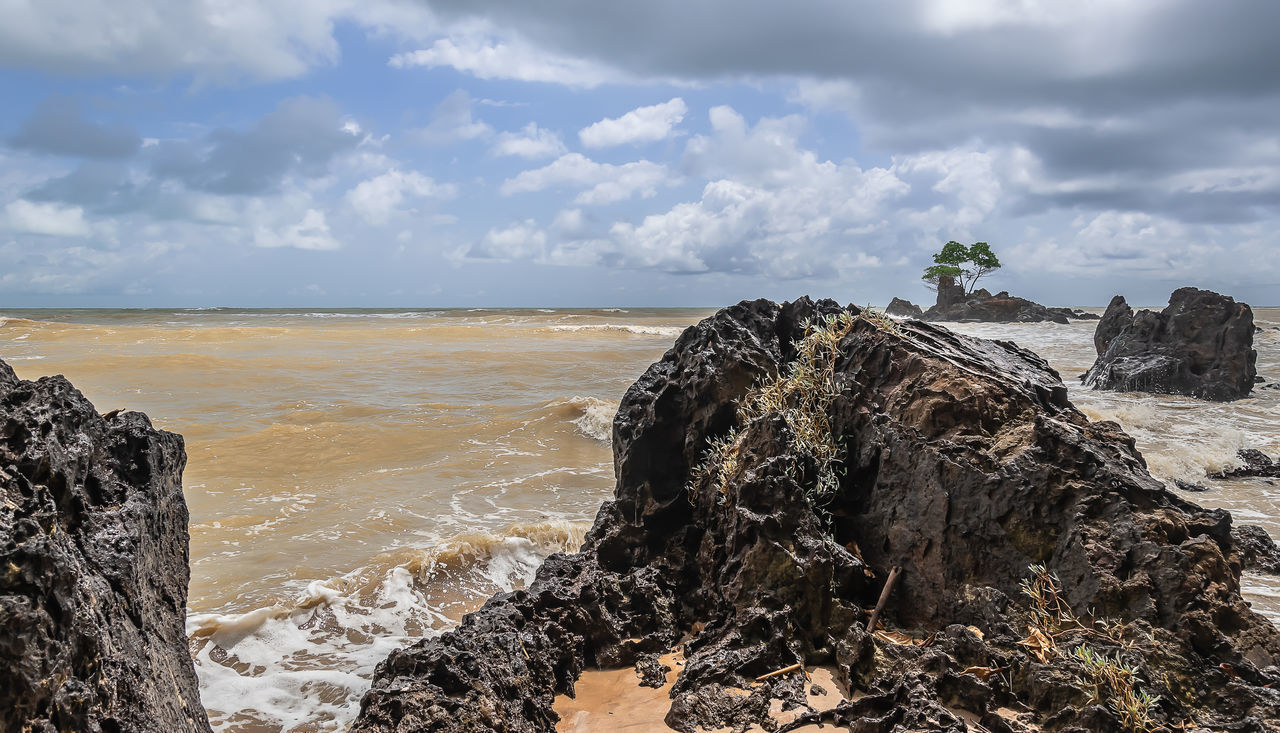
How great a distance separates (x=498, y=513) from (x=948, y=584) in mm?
5097

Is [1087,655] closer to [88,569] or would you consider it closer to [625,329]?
[88,569]

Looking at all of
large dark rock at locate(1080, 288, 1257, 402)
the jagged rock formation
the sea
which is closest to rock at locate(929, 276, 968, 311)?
the jagged rock formation

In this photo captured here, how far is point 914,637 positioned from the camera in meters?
3.64

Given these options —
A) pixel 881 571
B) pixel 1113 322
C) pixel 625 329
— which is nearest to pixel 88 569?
pixel 881 571

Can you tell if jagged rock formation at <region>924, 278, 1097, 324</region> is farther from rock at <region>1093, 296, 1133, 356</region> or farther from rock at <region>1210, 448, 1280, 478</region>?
rock at <region>1210, 448, 1280, 478</region>

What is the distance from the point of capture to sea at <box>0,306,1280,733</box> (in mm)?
4902

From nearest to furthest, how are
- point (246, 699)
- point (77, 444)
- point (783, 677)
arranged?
point (77, 444) → point (783, 677) → point (246, 699)

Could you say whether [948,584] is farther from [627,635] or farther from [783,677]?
[627,635]

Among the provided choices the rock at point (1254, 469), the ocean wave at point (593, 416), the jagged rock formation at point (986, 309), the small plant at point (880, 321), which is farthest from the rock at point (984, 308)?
the small plant at point (880, 321)

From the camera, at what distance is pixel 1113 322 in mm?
19141

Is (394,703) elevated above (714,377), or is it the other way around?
(714,377)

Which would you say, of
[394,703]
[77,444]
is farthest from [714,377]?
[77,444]

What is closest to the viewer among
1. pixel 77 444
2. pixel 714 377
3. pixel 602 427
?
pixel 77 444

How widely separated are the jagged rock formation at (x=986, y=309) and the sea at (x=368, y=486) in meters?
27.1
